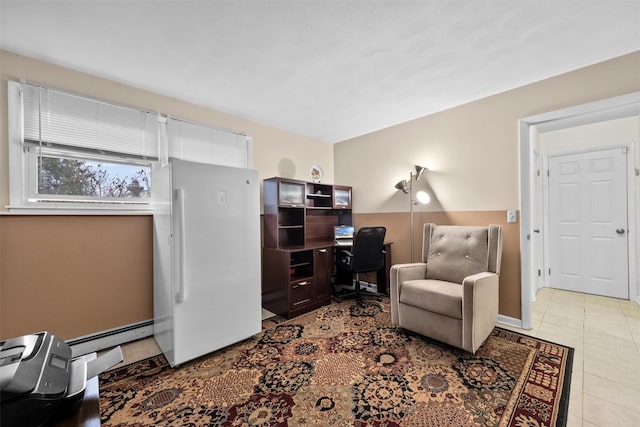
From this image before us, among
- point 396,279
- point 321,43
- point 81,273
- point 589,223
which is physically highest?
point 321,43

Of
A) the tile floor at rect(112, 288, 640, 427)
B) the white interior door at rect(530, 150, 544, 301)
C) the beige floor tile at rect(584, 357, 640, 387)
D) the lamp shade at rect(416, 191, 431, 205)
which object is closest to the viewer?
the tile floor at rect(112, 288, 640, 427)

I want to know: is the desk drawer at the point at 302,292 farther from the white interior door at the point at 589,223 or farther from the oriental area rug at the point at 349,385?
the white interior door at the point at 589,223

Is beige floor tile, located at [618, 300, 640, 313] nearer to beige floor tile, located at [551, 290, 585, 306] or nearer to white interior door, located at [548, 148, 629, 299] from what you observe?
white interior door, located at [548, 148, 629, 299]

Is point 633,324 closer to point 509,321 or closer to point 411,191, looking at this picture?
point 509,321

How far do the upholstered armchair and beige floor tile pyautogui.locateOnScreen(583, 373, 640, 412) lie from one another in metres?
0.64

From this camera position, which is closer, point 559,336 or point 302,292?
point 559,336

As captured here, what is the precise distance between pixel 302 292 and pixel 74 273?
209 cm

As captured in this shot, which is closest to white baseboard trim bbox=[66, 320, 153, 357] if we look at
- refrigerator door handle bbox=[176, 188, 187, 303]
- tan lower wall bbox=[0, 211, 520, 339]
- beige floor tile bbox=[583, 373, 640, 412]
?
tan lower wall bbox=[0, 211, 520, 339]

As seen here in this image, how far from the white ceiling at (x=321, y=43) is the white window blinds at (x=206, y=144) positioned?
1.11ft

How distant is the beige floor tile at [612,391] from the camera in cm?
161

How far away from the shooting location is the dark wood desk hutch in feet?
10.0

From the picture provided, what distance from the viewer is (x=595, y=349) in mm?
2203

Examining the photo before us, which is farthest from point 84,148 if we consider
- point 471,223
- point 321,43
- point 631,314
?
point 631,314

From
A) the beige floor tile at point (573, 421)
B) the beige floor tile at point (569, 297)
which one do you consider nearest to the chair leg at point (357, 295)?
the beige floor tile at point (573, 421)
